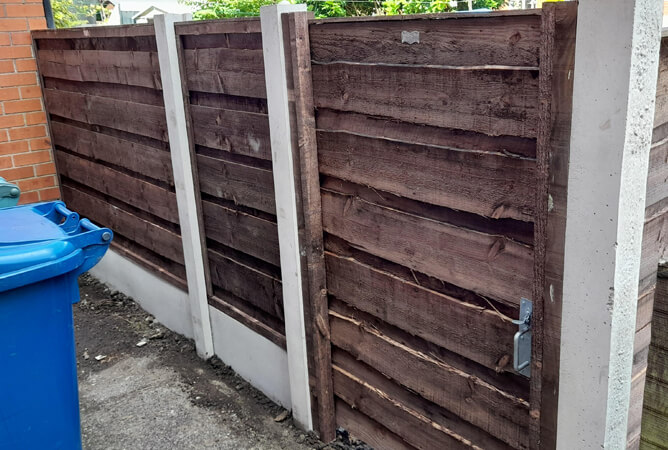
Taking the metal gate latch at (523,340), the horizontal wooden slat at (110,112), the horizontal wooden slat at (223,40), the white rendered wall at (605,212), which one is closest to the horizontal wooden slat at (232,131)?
the horizontal wooden slat at (223,40)

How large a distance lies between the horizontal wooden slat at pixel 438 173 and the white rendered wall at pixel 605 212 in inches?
9.1

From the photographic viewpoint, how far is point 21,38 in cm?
557

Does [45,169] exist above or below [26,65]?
below

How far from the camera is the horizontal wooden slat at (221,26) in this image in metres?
3.07

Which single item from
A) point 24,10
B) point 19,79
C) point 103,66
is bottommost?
point 19,79

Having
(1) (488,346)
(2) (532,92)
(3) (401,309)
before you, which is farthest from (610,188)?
(3) (401,309)

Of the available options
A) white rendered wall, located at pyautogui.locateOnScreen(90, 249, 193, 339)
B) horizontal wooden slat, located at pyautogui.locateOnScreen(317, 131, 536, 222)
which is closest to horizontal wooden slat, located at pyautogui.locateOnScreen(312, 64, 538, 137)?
horizontal wooden slat, located at pyautogui.locateOnScreen(317, 131, 536, 222)

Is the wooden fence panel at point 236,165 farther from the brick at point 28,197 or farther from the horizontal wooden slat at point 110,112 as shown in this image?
the brick at point 28,197

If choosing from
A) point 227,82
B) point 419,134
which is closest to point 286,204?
point 227,82

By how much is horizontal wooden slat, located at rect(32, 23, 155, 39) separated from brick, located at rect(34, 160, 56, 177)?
3.57 feet

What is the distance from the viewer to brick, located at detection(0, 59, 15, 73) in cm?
546

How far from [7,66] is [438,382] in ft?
15.4

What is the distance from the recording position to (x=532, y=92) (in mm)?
1934

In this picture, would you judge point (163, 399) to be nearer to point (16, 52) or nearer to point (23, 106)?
point (23, 106)
